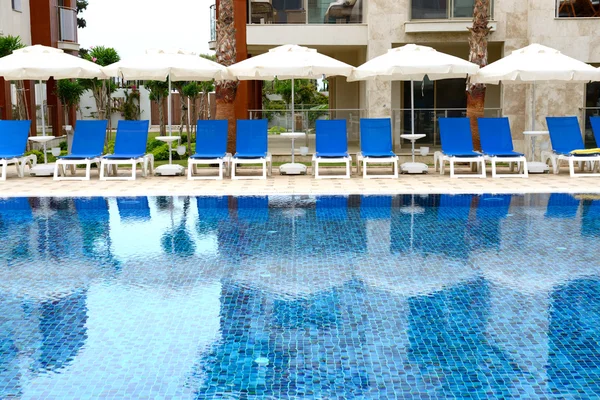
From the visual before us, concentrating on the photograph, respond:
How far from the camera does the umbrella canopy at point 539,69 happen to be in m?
14.0

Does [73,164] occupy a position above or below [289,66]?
below

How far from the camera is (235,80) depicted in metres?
16.0

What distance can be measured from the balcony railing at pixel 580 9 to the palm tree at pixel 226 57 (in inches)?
399

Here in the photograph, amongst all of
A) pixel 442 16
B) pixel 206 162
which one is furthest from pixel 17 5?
pixel 206 162

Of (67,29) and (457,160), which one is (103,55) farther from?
(457,160)

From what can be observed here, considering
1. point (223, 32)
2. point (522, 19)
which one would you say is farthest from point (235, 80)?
point (522, 19)

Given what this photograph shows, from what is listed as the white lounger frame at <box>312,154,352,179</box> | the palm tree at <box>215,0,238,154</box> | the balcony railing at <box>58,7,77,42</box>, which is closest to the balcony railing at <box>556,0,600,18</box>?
the white lounger frame at <box>312,154,352,179</box>

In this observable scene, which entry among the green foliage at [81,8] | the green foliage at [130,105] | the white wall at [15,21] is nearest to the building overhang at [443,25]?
the white wall at [15,21]

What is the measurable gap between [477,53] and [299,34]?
6.72 meters

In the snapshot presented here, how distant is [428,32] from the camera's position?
21250 millimetres

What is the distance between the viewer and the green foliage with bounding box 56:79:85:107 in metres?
26.4

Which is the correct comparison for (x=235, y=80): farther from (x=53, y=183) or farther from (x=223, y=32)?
(x=53, y=183)

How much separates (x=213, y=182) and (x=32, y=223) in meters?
4.42

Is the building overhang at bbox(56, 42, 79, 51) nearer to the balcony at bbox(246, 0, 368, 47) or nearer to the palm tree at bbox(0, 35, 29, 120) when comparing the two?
the palm tree at bbox(0, 35, 29, 120)
